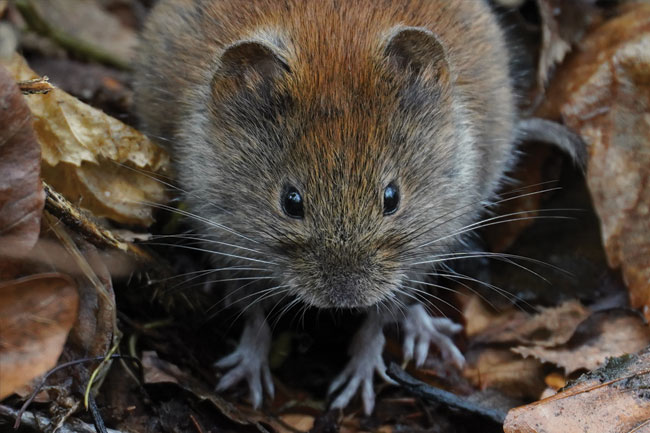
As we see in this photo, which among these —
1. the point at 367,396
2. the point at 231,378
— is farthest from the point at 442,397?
the point at 231,378

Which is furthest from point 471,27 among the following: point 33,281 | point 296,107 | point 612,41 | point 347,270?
→ point 33,281

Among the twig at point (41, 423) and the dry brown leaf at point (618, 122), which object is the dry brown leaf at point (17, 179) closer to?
the twig at point (41, 423)

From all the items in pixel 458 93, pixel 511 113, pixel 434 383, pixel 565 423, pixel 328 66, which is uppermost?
pixel 328 66

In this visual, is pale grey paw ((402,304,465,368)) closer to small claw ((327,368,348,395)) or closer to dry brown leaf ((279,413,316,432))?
small claw ((327,368,348,395))

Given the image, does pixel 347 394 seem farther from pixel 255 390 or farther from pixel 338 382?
pixel 255 390

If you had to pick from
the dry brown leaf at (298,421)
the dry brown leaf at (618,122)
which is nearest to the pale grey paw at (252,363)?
the dry brown leaf at (298,421)

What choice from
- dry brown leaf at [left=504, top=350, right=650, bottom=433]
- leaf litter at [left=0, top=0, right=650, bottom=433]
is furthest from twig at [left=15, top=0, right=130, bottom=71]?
dry brown leaf at [left=504, top=350, right=650, bottom=433]

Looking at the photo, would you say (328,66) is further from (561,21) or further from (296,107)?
(561,21)
